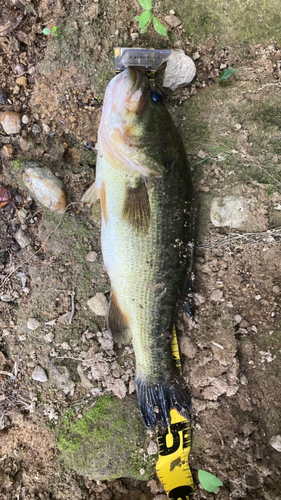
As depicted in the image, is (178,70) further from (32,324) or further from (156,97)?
(32,324)

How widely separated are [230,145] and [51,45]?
1.90 m

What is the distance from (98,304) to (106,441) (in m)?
1.30

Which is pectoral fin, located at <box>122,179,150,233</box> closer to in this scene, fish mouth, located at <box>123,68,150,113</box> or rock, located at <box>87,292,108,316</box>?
fish mouth, located at <box>123,68,150,113</box>

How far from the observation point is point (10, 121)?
3.18 meters

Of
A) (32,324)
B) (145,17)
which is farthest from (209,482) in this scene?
(145,17)

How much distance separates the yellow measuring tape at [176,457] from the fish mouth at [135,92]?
199 cm

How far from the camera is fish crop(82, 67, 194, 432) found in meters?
2.69

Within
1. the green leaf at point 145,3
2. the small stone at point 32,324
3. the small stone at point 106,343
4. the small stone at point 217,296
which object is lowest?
the small stone at point 106,343

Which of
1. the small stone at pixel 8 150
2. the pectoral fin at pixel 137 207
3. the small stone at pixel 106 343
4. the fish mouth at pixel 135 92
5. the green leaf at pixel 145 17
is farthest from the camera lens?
the small stone at pixel 106 343

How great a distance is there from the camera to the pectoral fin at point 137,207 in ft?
8.98

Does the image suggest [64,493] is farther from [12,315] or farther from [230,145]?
[230,145]

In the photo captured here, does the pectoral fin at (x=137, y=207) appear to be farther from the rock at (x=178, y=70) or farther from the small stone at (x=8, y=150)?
the small stone at (x=8, y=150)

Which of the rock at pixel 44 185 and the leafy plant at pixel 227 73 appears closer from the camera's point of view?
the rock at pixel 44 185

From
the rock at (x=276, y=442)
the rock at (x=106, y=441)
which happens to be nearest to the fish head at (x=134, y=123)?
the rock at (x=106, y=441)
